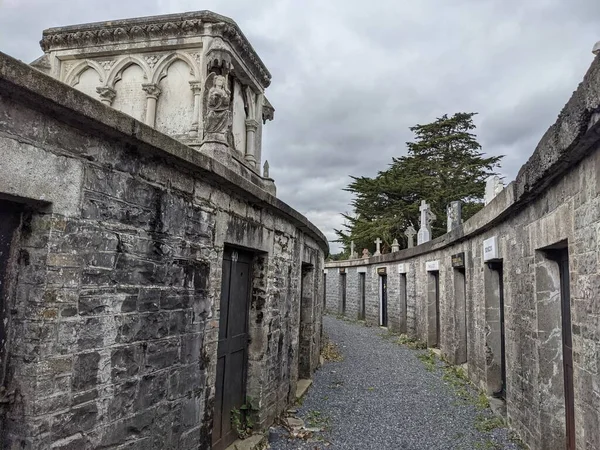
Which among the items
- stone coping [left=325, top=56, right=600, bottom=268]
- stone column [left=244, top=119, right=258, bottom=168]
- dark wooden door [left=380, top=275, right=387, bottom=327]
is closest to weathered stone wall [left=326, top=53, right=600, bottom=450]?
stone coping [left=325, top=56, right=600, bottom=268]

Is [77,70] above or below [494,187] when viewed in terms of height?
above

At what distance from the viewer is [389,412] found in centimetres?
648

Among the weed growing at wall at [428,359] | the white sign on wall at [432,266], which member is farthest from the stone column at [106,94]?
the white sign on wall at [432,266]

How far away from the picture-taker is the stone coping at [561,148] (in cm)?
280

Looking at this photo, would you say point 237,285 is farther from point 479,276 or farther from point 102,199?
point 479,276

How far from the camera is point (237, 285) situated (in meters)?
4.95

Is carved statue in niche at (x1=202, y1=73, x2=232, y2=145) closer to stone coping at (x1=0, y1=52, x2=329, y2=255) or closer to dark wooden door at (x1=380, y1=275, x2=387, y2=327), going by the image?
stone coping at (x1=0, y1=52, x2=329, y2=255)

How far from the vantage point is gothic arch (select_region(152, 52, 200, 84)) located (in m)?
6.10

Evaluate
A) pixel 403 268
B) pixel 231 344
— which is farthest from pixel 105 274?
pixel 403 268

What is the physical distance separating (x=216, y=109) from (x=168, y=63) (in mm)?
1809

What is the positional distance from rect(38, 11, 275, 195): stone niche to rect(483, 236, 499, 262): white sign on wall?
129 inches

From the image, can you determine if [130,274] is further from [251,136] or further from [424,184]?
[424,184]

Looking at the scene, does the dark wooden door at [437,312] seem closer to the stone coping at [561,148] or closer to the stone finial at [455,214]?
the stone finial at [455,214]

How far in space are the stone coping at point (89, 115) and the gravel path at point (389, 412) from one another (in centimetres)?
333
